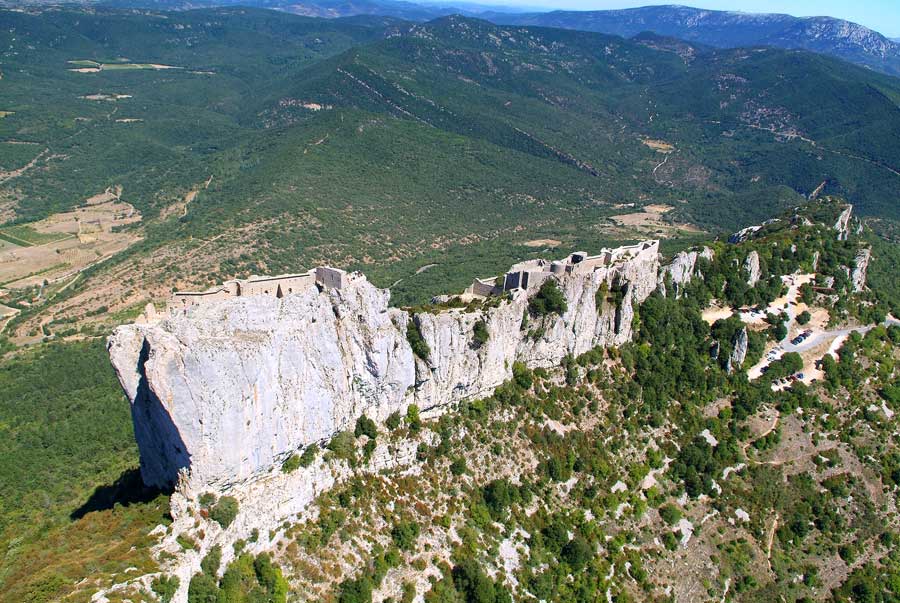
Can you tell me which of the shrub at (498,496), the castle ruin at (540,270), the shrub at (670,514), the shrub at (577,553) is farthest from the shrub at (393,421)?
the shrub at (670,514)

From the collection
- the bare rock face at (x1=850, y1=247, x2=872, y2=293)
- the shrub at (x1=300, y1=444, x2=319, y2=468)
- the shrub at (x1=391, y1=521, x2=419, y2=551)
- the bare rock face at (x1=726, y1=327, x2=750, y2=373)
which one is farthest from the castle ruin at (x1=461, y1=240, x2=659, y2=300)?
the bare rock face at (x1=850, y1=247, x2=872, y2=293)

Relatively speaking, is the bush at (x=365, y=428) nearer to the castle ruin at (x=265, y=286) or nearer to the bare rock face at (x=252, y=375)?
the bare rock face at (x=252, y=375)

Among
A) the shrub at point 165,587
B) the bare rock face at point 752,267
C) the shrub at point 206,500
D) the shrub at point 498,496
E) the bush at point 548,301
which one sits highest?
the bush at point 548,301

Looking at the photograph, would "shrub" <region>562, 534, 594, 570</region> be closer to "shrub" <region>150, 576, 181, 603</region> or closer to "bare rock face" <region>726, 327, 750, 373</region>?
"bare rock face" <region>726, 327, 750, 373</region>

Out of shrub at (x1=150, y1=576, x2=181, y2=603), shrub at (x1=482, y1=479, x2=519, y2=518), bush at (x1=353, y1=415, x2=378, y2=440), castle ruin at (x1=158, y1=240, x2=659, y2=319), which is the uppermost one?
castle ruin at (x1=158, y1=240, x2=659, y2=319)

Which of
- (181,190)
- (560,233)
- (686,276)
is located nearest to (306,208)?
(181,190)

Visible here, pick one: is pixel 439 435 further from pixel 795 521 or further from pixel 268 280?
pixel 795 521

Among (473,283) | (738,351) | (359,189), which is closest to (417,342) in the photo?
(473,283)
